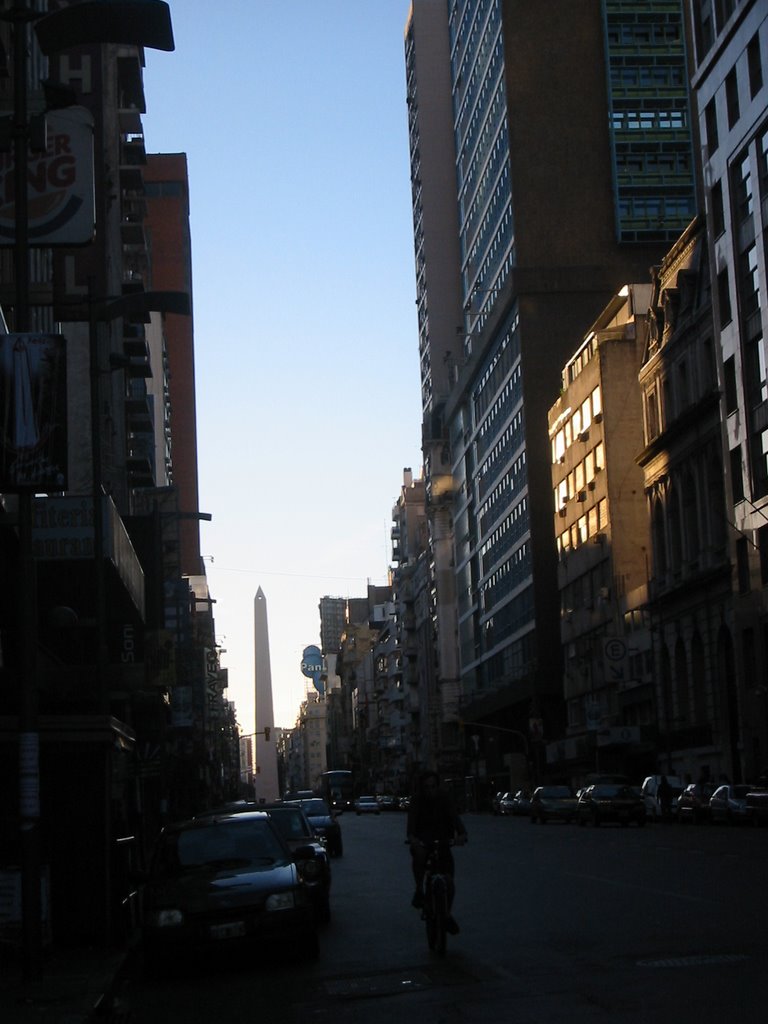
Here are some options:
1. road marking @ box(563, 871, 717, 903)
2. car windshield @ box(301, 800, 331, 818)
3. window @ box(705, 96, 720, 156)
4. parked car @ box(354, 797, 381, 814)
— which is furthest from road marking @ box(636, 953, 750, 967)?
parked car @ box(354, 797, 381, 814)

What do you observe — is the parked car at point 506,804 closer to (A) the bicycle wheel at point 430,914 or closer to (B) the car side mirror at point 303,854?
(B) the car side mirror at point 303,854

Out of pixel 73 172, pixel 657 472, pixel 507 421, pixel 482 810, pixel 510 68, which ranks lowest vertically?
pixel 482 810

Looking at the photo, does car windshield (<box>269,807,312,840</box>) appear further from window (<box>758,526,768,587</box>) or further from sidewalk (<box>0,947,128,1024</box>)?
window (<box>758,526,768,587</box>)

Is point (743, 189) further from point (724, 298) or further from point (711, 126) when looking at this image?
point (711, 126)

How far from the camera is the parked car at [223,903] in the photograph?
1520cm

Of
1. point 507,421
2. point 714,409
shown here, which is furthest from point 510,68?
point 714,409

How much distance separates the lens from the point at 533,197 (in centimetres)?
10000

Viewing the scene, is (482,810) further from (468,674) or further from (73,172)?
(73,172)

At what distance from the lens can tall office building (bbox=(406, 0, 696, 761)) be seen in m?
97.8

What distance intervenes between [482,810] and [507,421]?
2926cm

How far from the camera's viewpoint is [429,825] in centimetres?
1628

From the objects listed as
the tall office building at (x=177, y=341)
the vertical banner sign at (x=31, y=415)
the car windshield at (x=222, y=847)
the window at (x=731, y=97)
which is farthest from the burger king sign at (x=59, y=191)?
the tall office building at (x=177, y=341)

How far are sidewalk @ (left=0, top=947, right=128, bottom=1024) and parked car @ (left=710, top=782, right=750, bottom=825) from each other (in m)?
33.9

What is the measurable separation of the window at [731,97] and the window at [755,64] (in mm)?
1761
